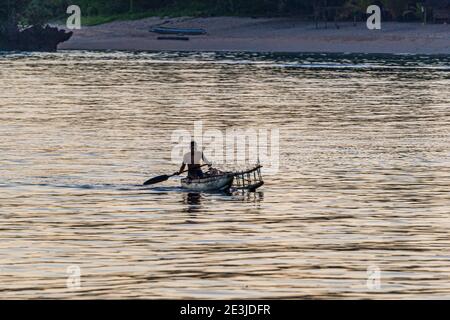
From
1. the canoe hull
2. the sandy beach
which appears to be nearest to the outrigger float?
the canoe hull

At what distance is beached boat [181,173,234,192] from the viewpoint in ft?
141

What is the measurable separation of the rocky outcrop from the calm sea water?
62.6 m

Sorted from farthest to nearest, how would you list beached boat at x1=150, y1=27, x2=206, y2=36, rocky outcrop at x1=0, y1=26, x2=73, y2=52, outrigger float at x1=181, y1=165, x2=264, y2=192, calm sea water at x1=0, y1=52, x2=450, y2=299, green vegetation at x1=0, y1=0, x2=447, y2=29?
beached boat at x1=150, y1=27, x2=206, y2=36, green vegetation at x1=0, y1=0, x2=447, y2=29, rocky outcrop at x1=0, y1=26, x2=73, y2=52, outrigger float at x1=181, y1=165, x2=264, y2=192, calm sea water at x1=0, y1=52, x2=450, y2=299

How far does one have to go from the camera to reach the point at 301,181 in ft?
152

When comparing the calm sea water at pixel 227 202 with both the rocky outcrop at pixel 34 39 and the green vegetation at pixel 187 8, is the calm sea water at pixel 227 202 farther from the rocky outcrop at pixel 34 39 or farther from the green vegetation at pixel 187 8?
the green vegetation at pixel 187 8

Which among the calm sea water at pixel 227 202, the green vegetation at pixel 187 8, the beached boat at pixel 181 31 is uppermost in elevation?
the green vegetation at pixel 187 8

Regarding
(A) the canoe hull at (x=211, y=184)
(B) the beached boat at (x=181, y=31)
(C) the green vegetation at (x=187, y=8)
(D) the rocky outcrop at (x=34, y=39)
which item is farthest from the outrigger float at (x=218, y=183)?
(B) the beached boat at (x=181, y=31)

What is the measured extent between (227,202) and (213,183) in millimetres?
1710

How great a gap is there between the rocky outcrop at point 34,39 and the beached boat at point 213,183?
111259 millimetres

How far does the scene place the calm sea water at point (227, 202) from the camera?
95.8ft

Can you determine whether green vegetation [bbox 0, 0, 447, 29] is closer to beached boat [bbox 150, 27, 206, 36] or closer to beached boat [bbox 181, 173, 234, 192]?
beached boat [bbox 150, 27, 206, 36]

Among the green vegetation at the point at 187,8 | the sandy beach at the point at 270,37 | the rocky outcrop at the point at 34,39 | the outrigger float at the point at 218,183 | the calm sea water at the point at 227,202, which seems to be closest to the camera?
the calm sea water at the point at 227,202

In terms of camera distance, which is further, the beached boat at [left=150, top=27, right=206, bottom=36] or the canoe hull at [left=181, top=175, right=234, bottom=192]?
the beached boat at [left=150, top=27, right=206, bottom=36]

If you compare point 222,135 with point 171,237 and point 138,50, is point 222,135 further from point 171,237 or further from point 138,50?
point 138,50
